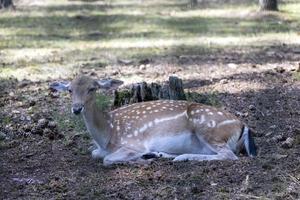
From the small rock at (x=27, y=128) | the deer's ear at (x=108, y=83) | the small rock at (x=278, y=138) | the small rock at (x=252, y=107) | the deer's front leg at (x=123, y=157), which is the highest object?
the deer's ear at (x=108, y=83)

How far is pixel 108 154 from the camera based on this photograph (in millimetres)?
7457

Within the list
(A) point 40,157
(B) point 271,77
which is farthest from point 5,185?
(B) point 271,77

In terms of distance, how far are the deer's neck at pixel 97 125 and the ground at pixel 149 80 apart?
222 millimetres

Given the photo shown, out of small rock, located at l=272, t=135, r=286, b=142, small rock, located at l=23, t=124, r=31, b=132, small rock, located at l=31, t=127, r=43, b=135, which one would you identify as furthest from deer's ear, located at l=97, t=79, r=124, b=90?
small rock, located at l=272, t=135, r=286, b=142

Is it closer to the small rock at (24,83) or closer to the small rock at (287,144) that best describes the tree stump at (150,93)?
the small rock at (287,144)

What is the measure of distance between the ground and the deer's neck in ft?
0.73

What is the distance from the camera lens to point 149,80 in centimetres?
1188

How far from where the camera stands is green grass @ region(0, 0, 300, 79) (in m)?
14.6

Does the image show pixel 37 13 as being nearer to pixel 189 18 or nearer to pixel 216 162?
pixel 189 18

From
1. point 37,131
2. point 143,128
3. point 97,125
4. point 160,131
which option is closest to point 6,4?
point 37,131

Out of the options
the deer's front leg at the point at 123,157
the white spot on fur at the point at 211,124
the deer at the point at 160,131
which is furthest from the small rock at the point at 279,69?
the deer's front leg at the point at 123,157

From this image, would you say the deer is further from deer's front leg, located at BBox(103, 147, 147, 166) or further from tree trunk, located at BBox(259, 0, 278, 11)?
tree trunk, located at BBox(259, 0, 278, 11)

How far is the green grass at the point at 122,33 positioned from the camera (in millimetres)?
14641

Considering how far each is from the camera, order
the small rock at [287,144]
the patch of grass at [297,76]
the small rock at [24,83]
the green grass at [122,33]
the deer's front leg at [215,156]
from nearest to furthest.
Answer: the deer's front leg at [215,156]
the small rock at [287,144]
the patch of grass at [297,76]
the small rock at [24,83]
the green grass at [122,33]
